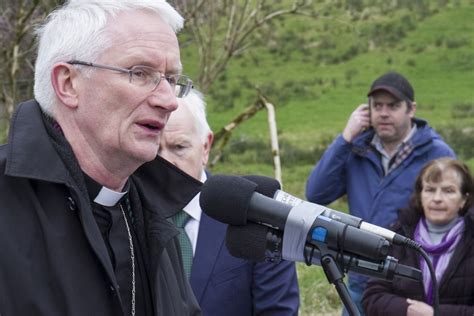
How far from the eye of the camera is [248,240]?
7.16 feet

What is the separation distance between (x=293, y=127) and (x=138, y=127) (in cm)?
2115

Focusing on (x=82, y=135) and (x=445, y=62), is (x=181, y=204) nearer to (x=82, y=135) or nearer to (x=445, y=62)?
(x=82, y=135)

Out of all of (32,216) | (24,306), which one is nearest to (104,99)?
(32,216)

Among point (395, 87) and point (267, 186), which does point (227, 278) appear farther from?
point (395, 87)

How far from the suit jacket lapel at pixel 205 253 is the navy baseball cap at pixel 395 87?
93.8 inches

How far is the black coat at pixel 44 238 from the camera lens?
2.12m

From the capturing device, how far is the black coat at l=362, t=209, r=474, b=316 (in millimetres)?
4594

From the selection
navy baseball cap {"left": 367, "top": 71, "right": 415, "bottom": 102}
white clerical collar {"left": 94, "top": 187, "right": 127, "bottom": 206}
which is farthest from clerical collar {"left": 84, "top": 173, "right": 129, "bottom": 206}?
navy baseball cap {"left": 367, "top": 71, "right": 415, "bottom": 102}

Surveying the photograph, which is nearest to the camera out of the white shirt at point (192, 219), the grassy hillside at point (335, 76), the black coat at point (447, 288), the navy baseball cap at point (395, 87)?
the white shirt at point (192, 219)

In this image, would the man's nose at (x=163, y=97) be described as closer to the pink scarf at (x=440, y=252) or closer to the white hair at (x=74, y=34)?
the white hair at (x=74, y=34)

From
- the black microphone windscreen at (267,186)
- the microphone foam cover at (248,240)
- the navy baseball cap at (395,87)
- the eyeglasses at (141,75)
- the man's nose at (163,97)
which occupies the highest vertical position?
the navy baseball cap at (395,87)

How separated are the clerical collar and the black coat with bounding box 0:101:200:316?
3.9 inches

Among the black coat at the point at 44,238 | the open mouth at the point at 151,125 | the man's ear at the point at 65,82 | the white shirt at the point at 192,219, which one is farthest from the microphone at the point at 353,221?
the white shirt at the point at 192,219

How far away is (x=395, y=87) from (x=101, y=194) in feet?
11.5
